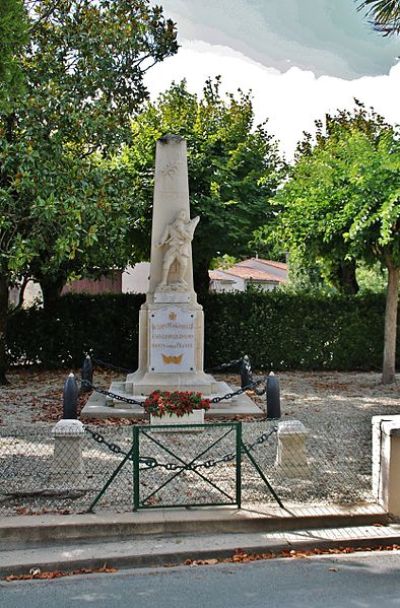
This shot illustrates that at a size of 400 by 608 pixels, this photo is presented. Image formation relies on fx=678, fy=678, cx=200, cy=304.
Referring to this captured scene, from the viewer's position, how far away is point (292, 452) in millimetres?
7609

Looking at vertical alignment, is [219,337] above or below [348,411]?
above


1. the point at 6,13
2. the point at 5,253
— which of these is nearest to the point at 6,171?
the point at 5,253

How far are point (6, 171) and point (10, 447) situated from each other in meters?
6.78

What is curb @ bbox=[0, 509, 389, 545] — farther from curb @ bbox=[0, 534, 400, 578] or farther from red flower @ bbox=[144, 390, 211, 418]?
red flower @ bbox=[144, 390, 211, 418]

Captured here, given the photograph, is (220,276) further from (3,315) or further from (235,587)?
(235,587)

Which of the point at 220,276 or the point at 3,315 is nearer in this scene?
the point at 3,315

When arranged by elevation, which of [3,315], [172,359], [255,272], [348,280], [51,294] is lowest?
[172,359]

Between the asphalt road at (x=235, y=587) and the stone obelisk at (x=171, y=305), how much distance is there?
6656 mm

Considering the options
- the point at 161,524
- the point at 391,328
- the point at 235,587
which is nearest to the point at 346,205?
the point at 391,328

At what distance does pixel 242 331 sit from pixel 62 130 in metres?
7.53

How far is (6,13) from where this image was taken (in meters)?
7.86

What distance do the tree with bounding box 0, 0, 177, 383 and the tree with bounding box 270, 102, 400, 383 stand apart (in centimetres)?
424

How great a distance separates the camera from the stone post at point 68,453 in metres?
7.38

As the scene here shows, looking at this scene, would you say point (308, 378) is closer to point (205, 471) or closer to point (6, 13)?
point (205, 471)
